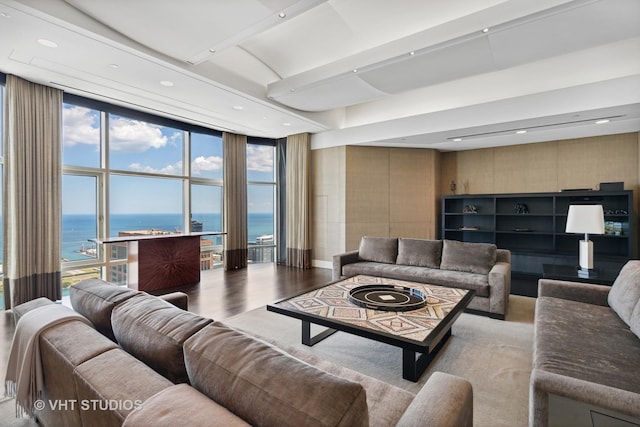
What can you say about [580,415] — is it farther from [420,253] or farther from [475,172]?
[475,172]

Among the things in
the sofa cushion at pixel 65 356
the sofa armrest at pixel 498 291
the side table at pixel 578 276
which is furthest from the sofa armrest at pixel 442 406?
the side table at pixel 578 276

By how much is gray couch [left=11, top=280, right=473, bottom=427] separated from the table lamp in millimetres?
3490

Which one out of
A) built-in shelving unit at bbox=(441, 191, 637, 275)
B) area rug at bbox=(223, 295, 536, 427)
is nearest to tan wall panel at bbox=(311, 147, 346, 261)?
built-in shelving unit at bbox=(441, 191, 637, 275)

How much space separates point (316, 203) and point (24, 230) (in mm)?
4867

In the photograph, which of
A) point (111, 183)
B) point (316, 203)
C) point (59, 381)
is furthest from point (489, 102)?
point (111, 183)

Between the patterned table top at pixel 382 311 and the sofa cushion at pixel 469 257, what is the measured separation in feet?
3.56

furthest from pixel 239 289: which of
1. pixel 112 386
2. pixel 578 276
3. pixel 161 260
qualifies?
pixel 578 276

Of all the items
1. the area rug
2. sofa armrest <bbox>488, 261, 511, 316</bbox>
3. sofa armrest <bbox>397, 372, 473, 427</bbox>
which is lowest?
the area rug

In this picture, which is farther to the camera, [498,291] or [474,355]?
[498,291]

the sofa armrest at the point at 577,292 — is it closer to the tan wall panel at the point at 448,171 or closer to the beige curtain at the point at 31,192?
the tan wall panel at the point at 448,171

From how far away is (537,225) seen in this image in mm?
6105

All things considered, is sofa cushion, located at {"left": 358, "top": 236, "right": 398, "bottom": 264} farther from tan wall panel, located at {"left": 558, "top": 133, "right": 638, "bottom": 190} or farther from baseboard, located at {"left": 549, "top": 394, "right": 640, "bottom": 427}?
tan wall panel, located at {"left": 558, "top": 133, "right": 638, "bottom": 190}

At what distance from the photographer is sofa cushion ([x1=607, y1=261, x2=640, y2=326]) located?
2.24m

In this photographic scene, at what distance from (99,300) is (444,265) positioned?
4.02m
